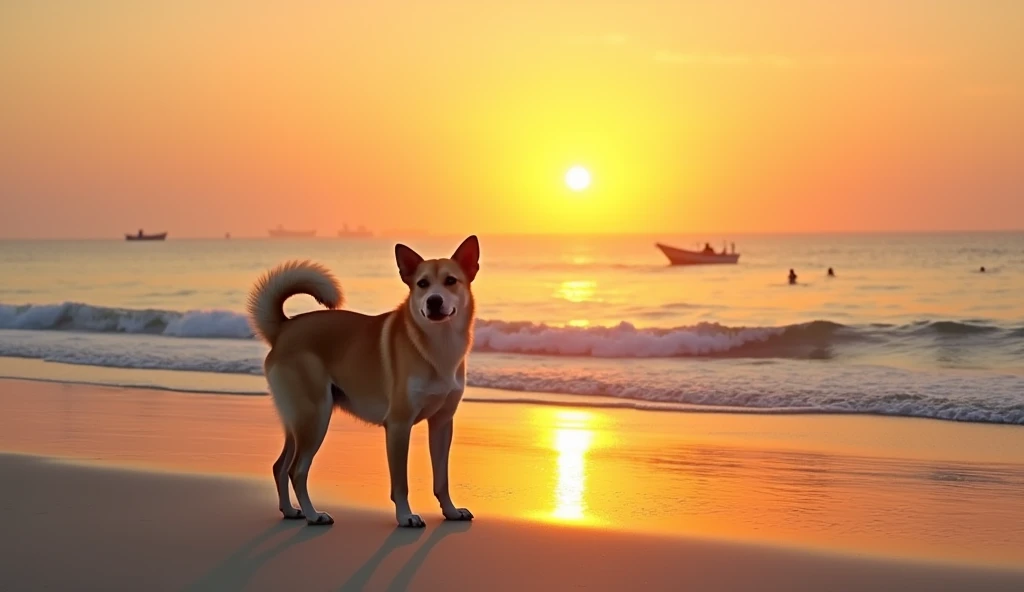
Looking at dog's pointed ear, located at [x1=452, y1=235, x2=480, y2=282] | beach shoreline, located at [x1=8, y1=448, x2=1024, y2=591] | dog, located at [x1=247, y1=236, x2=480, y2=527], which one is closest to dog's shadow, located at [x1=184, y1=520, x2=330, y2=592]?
beach shoreline, located at [x1=8, y1=448, x2=1024, y2=591]

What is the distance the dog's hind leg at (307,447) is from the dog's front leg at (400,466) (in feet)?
1.27

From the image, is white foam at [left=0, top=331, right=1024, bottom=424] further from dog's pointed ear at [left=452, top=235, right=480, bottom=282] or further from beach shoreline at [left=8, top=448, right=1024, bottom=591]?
dog's pointed ear at [left=452, top=235, right=480, bottom=282]

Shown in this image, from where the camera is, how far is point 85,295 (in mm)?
37312

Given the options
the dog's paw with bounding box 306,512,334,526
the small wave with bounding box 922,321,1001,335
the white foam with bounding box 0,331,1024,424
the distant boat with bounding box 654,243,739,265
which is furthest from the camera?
the distant boat with bounding box 654,243,739,265

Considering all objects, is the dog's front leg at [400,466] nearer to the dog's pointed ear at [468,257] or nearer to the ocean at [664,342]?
the dog's pointed ear at [468,257]

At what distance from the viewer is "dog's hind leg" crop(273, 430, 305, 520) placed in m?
6.30

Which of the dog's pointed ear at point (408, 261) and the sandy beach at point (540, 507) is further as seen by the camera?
the dog's pointed ear at point (408, 261)

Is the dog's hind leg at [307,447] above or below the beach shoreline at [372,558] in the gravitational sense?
above

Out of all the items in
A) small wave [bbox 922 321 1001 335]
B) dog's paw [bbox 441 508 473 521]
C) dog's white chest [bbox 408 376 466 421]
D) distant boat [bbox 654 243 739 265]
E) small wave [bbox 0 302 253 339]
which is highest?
distant boat [bbox 654 243 739 265]

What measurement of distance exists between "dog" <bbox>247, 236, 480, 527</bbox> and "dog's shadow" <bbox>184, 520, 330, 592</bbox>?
0.13 metres

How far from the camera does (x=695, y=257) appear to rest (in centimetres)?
5850

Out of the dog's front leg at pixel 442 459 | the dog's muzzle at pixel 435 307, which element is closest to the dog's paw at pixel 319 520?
the dog's front leg at pixel 442 459

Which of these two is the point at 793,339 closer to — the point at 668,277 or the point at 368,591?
the point at 368,591

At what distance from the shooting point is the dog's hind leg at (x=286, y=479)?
6305 mm
